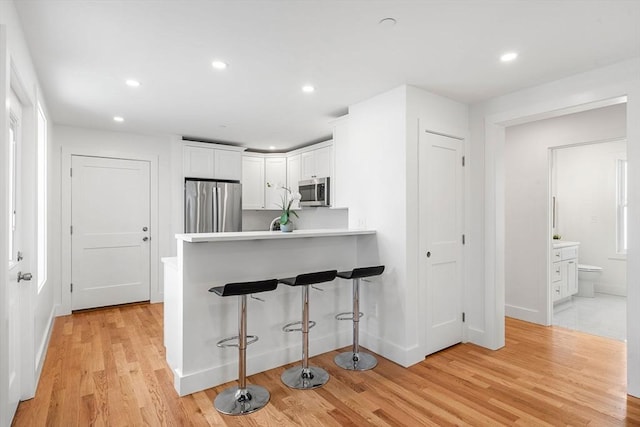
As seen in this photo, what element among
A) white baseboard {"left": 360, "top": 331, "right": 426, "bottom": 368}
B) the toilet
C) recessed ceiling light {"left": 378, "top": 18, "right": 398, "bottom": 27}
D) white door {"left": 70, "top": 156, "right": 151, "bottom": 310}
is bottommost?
white baseboard {"left": 360, "top": 331, "right": 426, "bottom": 368}

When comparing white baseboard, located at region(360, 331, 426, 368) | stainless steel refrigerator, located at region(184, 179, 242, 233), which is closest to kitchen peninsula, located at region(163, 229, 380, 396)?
white baseboard, located at region(360, 331, 426, 368)

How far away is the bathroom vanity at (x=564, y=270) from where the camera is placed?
4.63m

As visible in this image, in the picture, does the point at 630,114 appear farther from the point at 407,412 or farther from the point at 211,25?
the point at 211,25

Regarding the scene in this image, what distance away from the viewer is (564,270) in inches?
189

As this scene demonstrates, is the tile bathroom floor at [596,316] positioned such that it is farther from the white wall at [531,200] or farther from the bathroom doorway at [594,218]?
the white wall at [531,200]

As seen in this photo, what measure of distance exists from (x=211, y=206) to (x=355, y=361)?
313 centimetres

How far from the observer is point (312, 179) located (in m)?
5.11

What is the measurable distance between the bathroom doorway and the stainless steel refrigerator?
185 inches

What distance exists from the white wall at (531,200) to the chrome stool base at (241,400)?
10.8 feet

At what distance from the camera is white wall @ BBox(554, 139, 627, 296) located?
5.46m

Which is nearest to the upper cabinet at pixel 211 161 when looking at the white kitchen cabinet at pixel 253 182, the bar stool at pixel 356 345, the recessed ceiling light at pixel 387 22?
the white kitchen cabinet at pixel 253 182

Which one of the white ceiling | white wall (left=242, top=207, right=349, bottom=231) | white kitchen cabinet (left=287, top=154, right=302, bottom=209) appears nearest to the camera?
the white ceiling

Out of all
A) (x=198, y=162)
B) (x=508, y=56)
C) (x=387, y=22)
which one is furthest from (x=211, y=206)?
(x=508, y=56)

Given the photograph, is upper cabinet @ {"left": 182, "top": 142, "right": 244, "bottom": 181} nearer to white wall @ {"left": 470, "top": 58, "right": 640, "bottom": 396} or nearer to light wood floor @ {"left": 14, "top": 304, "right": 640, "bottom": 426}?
light wood floor @ {"left": 14, "top": 304, "right": 640, "bottom": 426}
